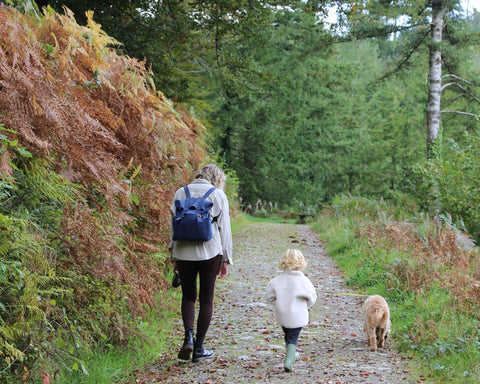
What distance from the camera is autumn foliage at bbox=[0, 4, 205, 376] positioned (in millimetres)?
3793

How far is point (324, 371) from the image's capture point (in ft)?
16.6

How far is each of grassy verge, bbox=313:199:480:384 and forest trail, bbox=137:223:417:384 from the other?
0.35 meters

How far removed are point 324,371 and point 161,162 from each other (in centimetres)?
334

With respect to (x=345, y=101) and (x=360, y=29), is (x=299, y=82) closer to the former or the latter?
(x=345, y=101)

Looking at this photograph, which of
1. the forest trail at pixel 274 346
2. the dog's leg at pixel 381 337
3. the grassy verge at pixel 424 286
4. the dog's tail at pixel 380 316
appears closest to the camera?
the forest trail at pixel 274 346

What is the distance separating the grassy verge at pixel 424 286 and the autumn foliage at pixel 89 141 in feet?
9.93

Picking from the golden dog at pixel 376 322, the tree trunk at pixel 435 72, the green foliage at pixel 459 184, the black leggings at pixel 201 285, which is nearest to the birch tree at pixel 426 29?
the tree trunk at pixel 435 72

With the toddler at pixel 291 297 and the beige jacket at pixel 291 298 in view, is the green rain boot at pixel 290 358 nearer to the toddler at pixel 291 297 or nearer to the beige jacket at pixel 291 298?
the toddler at pixel 291 297

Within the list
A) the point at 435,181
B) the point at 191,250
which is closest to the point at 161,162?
the point at 191,250

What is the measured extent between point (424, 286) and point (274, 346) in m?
2.77

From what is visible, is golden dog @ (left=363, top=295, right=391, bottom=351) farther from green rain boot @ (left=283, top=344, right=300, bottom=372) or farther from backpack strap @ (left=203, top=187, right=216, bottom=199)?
backpack strap @ (left=203, top=187, right=216, bottom=199)

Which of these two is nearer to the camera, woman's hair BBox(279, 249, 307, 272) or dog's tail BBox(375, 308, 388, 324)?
woman's hair BBox(279, 249, 307, 272)

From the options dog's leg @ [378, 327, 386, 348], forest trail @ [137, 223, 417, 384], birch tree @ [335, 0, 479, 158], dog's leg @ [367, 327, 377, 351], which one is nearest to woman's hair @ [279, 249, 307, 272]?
forest trail @ [137, 223, 417, 384]

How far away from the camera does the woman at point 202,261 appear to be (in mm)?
5176
